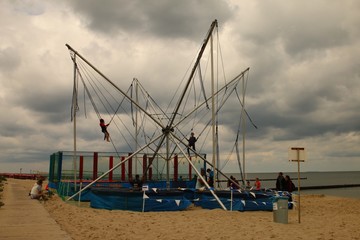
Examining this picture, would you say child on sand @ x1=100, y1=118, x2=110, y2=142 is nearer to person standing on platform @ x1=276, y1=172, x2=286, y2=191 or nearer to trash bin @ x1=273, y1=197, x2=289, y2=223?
person standing on platform @ x1=276, y1=172, x2=286, y2=191

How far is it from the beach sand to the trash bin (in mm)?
275

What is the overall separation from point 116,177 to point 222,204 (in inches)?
519

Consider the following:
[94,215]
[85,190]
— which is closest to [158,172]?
[85,190]

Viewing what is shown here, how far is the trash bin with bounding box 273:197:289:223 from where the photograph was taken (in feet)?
45.2

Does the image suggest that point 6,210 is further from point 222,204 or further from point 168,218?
point 222,204

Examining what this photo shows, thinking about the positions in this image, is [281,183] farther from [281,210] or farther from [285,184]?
[281,210]

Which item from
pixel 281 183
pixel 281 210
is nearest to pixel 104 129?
pixel 281 183

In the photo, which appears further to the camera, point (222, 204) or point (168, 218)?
point (222, 204)

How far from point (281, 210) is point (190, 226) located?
10.4ft

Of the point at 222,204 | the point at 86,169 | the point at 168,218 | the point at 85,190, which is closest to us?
the point at 168,218

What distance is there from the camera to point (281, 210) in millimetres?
13875

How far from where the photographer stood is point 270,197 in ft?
62.6

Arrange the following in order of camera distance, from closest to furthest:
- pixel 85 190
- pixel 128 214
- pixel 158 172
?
pixel 128 214 < pixel 85 190 < pixel 158 172

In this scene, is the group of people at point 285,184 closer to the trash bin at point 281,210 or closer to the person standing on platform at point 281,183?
the person standing on platform at point 281,183
